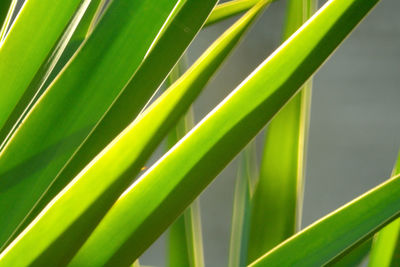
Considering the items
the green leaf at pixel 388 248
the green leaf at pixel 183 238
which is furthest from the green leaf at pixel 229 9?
the green leaf at pixel 388 248

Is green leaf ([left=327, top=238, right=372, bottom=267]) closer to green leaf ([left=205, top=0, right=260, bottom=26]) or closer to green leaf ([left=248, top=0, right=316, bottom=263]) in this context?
green leaf ([left=248, top=0, right=316, bottom=263])

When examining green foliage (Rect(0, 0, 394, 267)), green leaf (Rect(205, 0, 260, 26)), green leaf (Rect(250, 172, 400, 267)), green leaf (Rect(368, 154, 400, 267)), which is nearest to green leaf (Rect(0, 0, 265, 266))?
green foliage (Rect(0, 0, 394, 267))

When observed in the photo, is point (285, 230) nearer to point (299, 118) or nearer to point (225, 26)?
point (299, 118)

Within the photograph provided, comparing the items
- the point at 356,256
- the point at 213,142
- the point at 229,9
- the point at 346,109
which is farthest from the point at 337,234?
the point at 346,109

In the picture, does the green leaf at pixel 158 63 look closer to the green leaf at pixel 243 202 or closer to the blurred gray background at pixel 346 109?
the green leaf at pixel 243 202

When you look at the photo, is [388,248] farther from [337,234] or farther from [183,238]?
[183,238]

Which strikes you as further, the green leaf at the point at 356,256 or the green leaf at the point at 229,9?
the green leaf at the point at 229,9

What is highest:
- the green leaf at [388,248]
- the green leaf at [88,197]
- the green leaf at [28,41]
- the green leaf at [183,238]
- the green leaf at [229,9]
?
the green leaf at [229,9]
